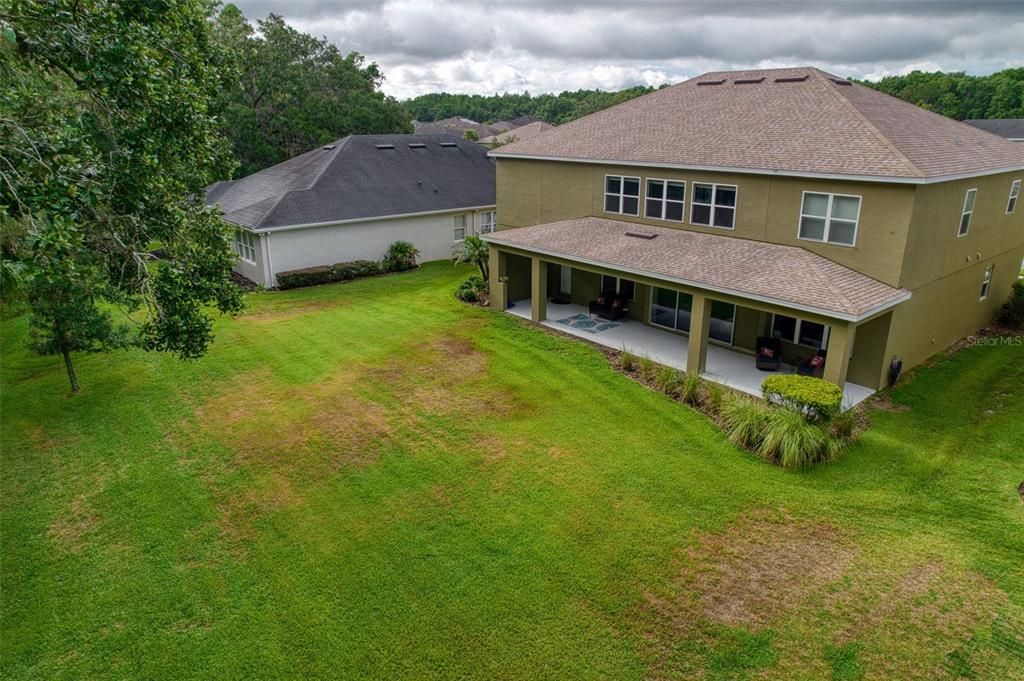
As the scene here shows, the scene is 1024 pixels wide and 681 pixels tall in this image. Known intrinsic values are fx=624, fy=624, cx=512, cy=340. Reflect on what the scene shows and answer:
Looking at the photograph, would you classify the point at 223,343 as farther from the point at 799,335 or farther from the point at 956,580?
the point at 956,580

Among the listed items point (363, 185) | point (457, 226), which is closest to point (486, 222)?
point (457, 226)

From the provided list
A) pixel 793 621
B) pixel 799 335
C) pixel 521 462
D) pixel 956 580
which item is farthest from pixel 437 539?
pixel 799 335

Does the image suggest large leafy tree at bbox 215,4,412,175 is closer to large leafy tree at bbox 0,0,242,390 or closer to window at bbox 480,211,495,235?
window at bbox 480,211,495,235

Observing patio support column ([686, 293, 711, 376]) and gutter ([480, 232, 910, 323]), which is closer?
gutter ([480, 232, 910, 323])

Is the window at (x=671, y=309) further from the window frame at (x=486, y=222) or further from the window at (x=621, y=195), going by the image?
the window frame at (x=486, y=222)

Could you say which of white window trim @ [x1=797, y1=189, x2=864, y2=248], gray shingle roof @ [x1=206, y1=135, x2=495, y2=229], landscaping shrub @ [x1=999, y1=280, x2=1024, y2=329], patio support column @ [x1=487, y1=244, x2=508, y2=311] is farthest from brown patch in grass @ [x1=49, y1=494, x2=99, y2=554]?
landscaping shrub @ [x1=999, y1=280, x2=1024, y2=329]

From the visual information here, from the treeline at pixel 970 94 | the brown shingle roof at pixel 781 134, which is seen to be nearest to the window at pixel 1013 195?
the brown shingle roof at pixel 781 134

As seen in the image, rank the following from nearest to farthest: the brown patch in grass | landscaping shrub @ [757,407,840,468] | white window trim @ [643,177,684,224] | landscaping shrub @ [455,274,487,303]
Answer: the brown patch in grass → landscaping shrub @ [757,407,840,468] → white window trim @ [643,177,684,224] → landscaping shrub @ [455,274,487,303]
